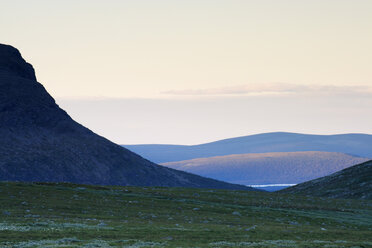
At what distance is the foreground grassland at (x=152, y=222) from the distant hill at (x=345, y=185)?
178 ft

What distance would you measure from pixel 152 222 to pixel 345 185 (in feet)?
378

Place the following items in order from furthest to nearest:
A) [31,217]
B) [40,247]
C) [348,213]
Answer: [348,213] → [31,217] → [40,247]

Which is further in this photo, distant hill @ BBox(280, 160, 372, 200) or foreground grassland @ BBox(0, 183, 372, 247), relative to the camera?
distant hill @ BBox(280, 160, 372, 200)

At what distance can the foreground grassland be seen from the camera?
4091 centimetres

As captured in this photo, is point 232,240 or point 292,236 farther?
point 292,236

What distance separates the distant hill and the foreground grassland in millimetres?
54136

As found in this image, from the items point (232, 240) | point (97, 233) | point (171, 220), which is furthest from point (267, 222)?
point (97, 233)

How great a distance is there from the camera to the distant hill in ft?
491

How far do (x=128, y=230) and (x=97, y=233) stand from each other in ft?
11.8

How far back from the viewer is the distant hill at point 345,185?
14962cm

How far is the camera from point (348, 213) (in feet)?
272

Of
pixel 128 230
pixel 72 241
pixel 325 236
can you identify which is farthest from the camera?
pixel 325 236

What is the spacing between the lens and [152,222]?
185 ft

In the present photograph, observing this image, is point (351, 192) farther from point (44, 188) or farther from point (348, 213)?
point (44, 188)
